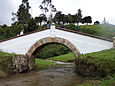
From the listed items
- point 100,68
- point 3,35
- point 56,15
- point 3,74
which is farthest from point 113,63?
point 56,15

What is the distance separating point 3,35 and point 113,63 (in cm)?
4012

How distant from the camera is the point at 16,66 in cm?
1523

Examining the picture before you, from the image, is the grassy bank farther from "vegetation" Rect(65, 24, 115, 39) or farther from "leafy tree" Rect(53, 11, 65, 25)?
"leafy tree" Rect(53, 11, 65, 25)

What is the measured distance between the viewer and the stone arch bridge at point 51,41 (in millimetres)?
16141

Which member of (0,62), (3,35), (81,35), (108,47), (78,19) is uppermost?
(78,19)

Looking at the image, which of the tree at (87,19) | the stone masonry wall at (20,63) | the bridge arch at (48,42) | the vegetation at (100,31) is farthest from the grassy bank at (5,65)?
the tree at (87,19)

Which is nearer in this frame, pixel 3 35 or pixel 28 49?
pixel 28 49

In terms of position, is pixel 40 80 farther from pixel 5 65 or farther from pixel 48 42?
pixel 48 42

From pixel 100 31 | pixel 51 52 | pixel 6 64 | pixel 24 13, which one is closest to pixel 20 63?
pixel 6 64

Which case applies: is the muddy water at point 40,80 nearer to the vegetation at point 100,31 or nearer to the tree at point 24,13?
the vegetation at point 100,31

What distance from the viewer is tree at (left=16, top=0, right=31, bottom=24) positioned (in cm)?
6078

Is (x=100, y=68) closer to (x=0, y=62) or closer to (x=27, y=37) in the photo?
(x=0, y=62)

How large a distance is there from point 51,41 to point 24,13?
4578 cm

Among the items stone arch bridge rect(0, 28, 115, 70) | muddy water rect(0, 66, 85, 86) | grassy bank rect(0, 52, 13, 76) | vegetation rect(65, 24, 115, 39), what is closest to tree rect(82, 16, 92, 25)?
vegetation rect(65, 24, 115, 39)
